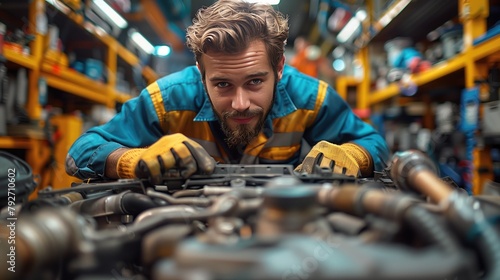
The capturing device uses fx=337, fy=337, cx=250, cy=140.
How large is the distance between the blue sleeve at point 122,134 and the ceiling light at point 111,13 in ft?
5.67

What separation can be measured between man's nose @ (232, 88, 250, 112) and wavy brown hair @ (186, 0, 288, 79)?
131 mm

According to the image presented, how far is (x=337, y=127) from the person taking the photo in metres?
1.34

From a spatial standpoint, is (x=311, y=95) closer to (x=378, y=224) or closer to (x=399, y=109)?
(x=378, y=224)

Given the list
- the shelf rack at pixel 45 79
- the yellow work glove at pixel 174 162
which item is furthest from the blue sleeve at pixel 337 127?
the shelf rack at pixel 45 79

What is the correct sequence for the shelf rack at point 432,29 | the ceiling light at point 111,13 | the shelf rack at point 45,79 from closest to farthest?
the shelf rack at point 432,29, the shelf rack at point 45,79, the ceiling light at point 111,13

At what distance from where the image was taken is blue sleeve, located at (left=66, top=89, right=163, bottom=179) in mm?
1100

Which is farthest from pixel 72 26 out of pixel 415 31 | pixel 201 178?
pixel 415 31

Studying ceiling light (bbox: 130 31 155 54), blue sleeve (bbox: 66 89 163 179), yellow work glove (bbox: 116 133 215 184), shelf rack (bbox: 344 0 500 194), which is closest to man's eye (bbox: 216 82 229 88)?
blue sleeve (bbox: 66 89 163 179)

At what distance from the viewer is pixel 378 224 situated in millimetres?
355

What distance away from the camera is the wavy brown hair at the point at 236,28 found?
106cm

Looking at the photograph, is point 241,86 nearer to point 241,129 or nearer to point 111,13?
point 241,129

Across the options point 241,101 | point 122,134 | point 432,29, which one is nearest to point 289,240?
point 241,101

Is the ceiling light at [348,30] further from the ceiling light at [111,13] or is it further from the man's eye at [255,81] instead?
the man's eye at [255,81]

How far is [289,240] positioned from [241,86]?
818 millimetres
